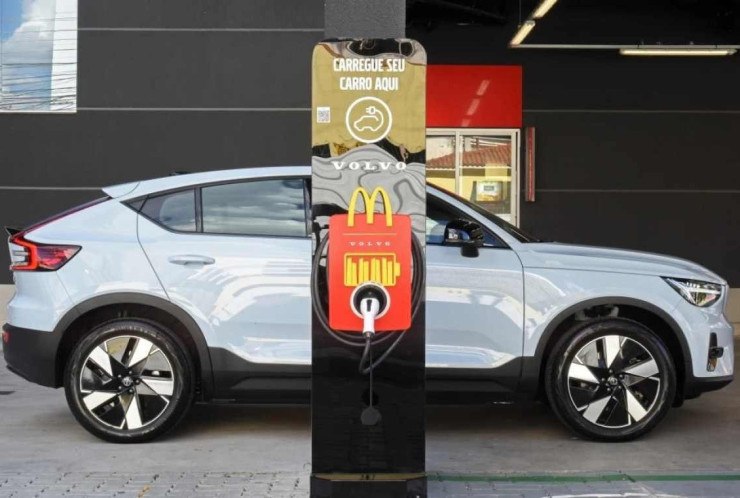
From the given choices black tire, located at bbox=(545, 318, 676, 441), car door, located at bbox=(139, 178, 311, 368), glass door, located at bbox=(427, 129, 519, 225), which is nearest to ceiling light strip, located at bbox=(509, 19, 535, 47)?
glass door, located at bbox=(427, 129, 519, 225)

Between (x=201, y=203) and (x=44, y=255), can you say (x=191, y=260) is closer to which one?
(x=201, y=203)

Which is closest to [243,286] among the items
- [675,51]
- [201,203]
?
[201,203]

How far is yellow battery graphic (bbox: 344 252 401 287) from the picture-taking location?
445 centimetres

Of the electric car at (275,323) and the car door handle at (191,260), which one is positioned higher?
the car door handle at (191,260)

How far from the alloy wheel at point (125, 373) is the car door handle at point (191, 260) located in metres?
0.53

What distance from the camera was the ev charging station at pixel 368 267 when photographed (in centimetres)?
446

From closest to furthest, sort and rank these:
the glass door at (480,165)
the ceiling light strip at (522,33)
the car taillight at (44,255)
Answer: the car taillight at (44,255) → the ceiling light strip at (522,33) → the glass door at (480,165)

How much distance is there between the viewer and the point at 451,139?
1202 cm

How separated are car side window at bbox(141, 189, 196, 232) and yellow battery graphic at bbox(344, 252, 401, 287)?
2079mm

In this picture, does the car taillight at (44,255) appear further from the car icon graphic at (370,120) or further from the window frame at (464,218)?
Result: the car icon graphic at (370,120)

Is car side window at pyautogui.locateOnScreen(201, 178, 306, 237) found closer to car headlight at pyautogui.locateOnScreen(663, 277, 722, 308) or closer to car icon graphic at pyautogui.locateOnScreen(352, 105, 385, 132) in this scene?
car icon graphic at pyautogui.locateOnScreen(352, 105, 385, 132)

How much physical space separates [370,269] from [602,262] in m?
2.34

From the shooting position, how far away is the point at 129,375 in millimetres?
6000

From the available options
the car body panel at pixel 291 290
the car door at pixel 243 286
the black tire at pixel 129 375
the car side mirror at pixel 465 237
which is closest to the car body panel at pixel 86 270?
the car body panel at pixel 291 290
